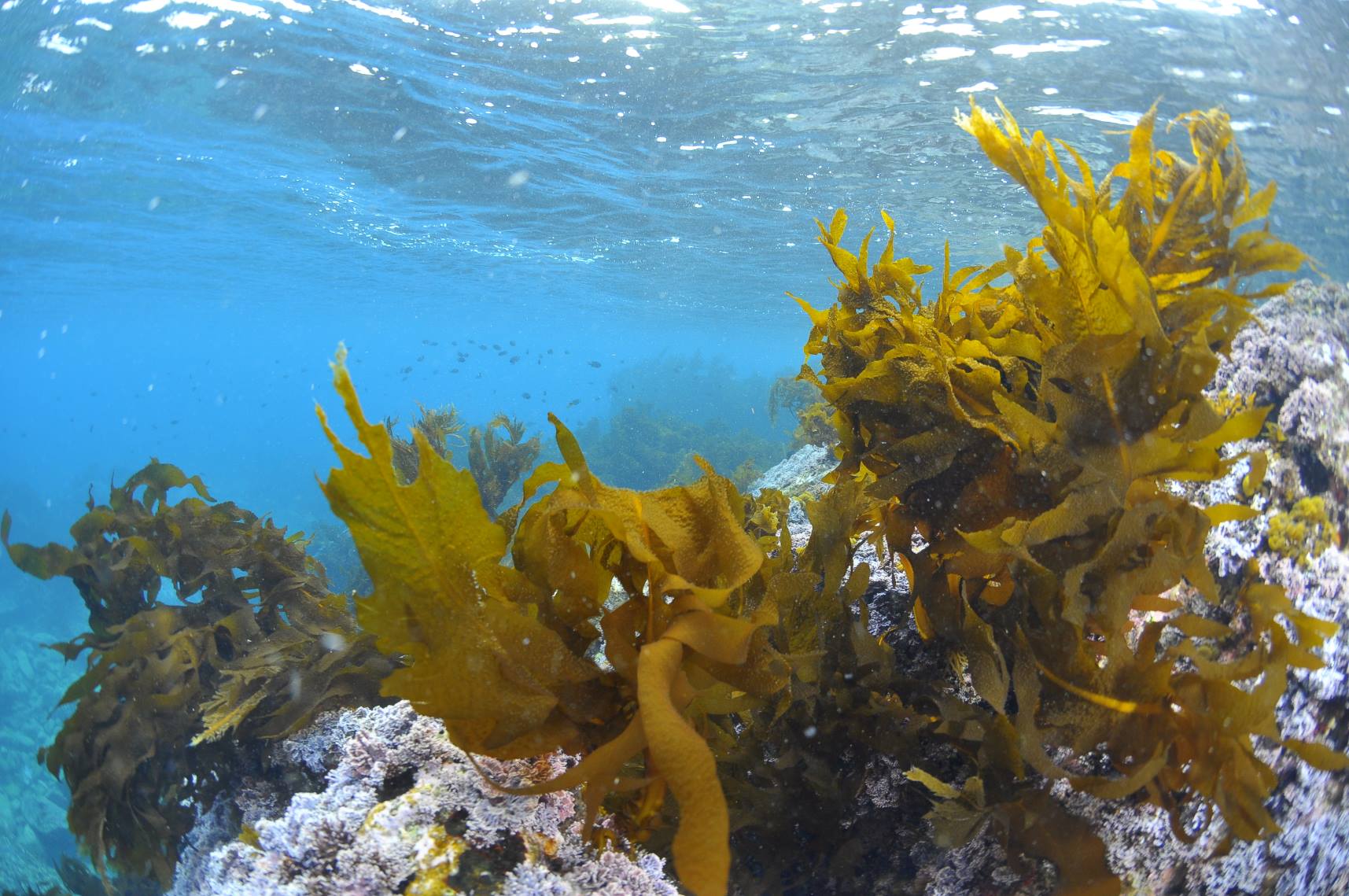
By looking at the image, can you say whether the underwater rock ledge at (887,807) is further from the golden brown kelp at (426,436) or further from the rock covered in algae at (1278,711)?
the golden brown kelp at (426,436)

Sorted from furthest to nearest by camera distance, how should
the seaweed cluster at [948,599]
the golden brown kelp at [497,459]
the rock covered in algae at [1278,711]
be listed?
the golden brown kelp at [497,459]
the rock covered in algae at [1278,711]
the seaweed cluster at [948,599]

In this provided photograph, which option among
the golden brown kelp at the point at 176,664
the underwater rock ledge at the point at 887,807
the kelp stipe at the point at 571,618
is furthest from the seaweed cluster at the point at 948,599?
the golden brown kelp at the point at 176,664

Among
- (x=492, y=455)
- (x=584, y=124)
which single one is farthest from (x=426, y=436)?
(x=584, y=124)

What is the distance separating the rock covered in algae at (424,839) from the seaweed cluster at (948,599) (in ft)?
0.54

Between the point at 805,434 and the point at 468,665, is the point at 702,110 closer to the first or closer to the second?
the point at 805,434

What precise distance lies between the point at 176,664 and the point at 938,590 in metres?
3.08

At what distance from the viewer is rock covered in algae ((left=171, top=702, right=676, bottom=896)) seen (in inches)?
53.7

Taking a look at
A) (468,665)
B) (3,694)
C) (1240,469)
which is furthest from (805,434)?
(3,694)

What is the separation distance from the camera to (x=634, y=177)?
18.3 m

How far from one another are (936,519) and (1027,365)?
54 centimetres

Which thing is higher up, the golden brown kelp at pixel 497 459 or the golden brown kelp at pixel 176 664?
the golden brown kelp at pixel 176 664

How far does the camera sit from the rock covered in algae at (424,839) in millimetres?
1364

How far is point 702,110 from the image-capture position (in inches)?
540

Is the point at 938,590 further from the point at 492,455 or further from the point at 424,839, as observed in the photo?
the point at 492,455
